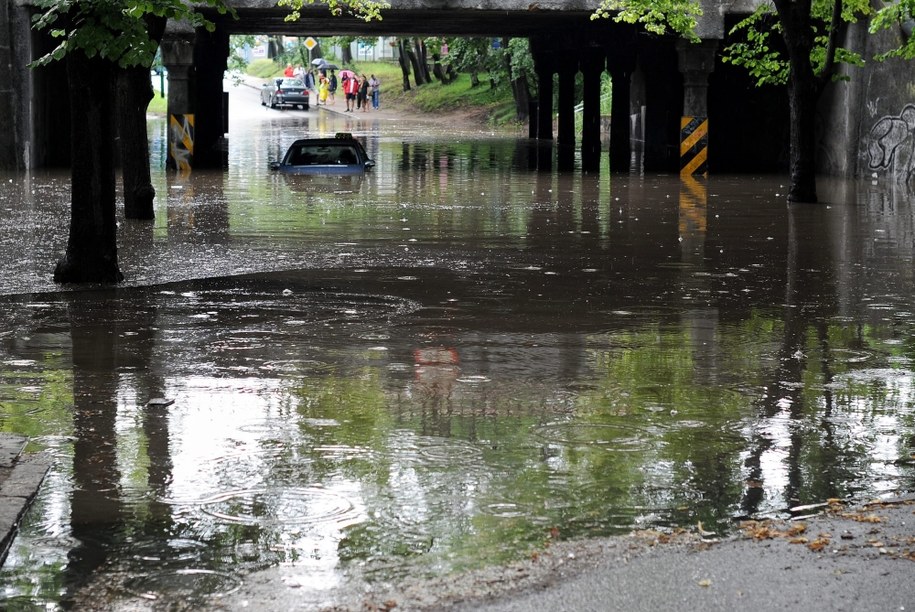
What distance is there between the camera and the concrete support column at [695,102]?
31.6m

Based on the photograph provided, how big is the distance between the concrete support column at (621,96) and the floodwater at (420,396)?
935 inches

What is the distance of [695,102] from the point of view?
31922 millimetres

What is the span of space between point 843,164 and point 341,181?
1233 cm

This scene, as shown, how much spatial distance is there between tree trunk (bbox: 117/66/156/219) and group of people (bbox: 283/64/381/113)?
64130mm

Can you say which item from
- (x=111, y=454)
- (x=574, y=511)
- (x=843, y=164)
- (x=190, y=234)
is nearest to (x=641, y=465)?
(x=574, y=511)

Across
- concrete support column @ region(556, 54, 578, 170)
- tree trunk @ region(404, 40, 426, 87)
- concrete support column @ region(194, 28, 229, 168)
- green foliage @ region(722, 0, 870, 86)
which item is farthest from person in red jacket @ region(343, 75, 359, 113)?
green foliage @ region(722, 0, 870, 86)

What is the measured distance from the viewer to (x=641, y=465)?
6.98m

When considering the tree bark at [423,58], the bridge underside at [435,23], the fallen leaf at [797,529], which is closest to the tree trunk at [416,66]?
the tree bark at [423,58]

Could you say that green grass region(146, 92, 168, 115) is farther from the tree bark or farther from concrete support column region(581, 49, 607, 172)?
concrete support column region(581, 49, 607, 172)

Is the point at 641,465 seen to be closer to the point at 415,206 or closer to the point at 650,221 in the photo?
the point at 650,221

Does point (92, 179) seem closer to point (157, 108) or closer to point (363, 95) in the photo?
point (363, 95)

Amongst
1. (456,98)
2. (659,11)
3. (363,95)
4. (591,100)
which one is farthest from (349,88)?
(659,11)

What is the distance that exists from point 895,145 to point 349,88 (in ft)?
193

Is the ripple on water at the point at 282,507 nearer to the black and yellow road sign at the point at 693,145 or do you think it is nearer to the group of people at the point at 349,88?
the black and yellow road sign at the point at 693,145
